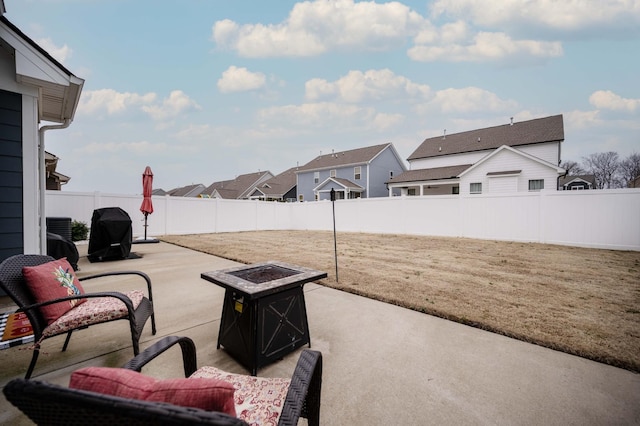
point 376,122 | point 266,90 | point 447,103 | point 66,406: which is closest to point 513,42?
point 447,103

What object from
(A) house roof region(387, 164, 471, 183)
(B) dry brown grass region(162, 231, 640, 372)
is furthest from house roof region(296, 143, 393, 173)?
(B) dry brown grass region(162, 231, 640, 372)

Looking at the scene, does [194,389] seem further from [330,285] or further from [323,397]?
[330,285]

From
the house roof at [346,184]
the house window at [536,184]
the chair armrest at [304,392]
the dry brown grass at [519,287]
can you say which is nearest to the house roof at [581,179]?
the house window at [536,184]

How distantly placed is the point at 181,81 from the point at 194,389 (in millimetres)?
21568

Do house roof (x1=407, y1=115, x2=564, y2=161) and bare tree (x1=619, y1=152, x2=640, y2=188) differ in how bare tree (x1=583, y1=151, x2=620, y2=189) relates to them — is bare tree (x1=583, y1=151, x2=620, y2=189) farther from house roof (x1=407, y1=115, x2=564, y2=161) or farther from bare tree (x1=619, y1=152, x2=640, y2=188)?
house roof (x1=407, y1=115, x2=564, y2=161)

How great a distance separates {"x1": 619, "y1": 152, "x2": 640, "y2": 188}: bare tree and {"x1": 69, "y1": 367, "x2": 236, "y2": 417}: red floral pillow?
56365mm

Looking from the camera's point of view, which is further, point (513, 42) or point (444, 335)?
point (513, 42)

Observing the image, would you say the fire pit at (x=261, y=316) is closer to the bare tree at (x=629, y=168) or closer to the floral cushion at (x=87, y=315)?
the floral cushion at (x=87, y=315)

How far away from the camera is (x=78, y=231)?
32.6 ft

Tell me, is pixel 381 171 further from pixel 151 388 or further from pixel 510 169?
pixel 151 388

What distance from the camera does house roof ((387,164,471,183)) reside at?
70.3 ft

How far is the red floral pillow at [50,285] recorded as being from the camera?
7.71 ft

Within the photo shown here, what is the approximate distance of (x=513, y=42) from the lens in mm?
17672

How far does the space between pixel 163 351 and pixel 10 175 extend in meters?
5.06
